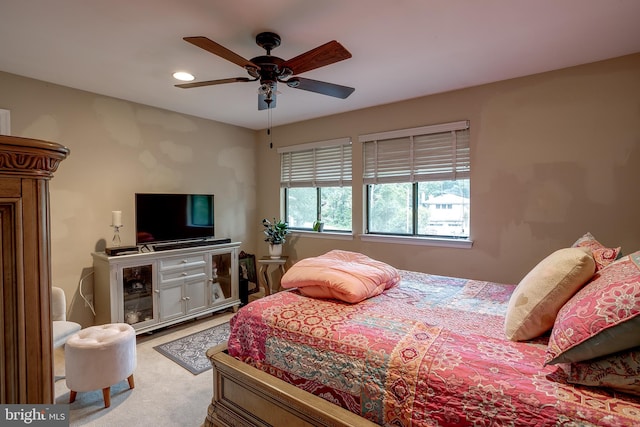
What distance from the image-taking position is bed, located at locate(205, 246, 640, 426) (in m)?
1.06

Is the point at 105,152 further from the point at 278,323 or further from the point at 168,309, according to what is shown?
the point at 278,323

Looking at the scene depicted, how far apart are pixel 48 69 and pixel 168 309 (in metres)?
2.48

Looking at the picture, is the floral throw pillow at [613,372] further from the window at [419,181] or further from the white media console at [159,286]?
the white media console at [159,286]

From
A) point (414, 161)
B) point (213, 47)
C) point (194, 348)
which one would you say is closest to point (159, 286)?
point (194, 348)

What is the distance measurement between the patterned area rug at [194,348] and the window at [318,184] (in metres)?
1.85

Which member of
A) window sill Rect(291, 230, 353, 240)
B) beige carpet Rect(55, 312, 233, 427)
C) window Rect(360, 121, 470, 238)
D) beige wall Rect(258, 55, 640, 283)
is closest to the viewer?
beige carpet Rect(55, 312, 233, 427)

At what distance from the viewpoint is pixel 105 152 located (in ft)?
11.2

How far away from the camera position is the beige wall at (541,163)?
2527 millimetres

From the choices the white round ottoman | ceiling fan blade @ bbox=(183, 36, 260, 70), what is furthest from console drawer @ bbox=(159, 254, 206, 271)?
ceiling fan blade @ bbox=(183, 36, 260, 70)

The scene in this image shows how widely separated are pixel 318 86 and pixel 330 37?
0.33m

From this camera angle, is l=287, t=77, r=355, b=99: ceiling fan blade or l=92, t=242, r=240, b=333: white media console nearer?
l=287, t=77, r=355, b=99: ceiling fan blade

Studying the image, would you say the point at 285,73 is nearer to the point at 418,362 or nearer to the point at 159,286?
the point at 418,362

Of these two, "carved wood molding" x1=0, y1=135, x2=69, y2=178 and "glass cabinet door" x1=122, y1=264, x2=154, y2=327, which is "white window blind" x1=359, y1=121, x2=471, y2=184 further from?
"carved wood molding" x1=0, y1=135, x2=69, y2=178

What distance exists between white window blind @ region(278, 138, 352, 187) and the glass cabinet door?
2.20 m
